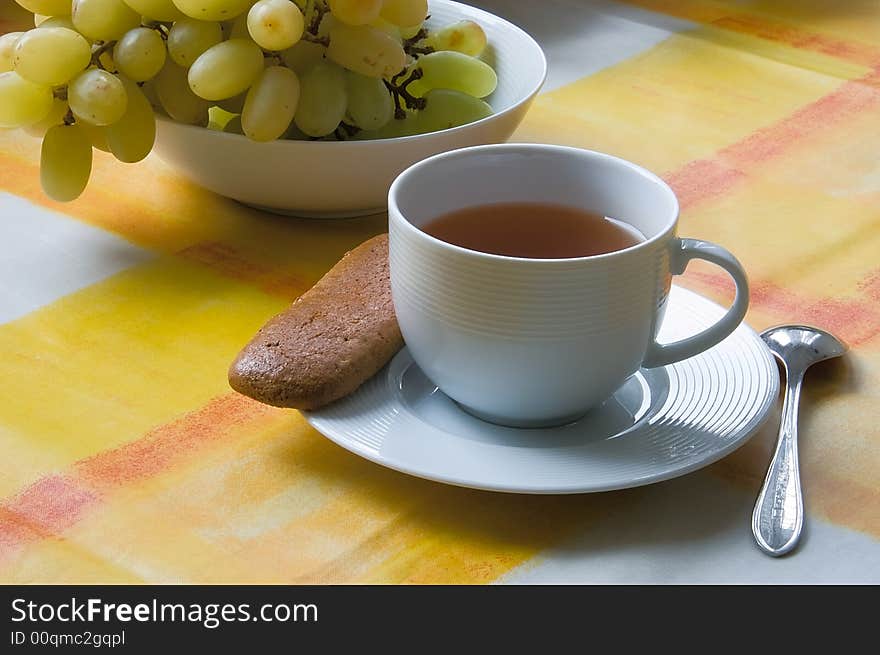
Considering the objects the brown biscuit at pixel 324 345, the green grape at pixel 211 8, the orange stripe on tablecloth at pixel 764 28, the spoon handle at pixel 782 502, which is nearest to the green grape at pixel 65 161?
the green grape at pixel 211 8

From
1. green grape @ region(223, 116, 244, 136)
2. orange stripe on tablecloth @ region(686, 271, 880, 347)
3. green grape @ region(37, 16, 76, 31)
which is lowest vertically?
orange stripe on tablecloth @ region(686, 271, 880, 347)

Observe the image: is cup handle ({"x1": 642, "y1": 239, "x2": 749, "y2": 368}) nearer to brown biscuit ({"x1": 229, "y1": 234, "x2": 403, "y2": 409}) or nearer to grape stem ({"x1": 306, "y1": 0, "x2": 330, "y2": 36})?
brown biscuit ({"x1": 229, "y1": 234, "x2": 403, "y2": 409})

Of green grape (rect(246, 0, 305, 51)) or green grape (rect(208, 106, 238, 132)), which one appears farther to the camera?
green grape (rect(208, 106, 238, 132))

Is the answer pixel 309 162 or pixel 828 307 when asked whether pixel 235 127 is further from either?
pixel 828 307

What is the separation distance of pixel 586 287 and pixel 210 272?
0.33 m

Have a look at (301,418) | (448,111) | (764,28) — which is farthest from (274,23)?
(764,28)

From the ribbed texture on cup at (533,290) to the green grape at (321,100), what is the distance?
0.23 meters

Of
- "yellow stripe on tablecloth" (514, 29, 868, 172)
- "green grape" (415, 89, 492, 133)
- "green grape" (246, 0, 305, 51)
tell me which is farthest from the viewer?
"yellow stripe on tablecloth" (514, 29, 868, 172)

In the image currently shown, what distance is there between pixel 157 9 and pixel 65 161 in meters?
0.12

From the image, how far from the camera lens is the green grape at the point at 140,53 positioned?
2.43 ft

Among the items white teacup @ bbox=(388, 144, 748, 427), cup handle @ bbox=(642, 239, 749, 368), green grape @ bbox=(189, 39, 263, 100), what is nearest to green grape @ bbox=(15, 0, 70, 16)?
green grape @ bbox=(189, 39, 263, 100)

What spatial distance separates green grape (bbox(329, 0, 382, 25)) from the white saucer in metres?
A: 0.24

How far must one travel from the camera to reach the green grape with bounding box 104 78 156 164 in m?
0.76
